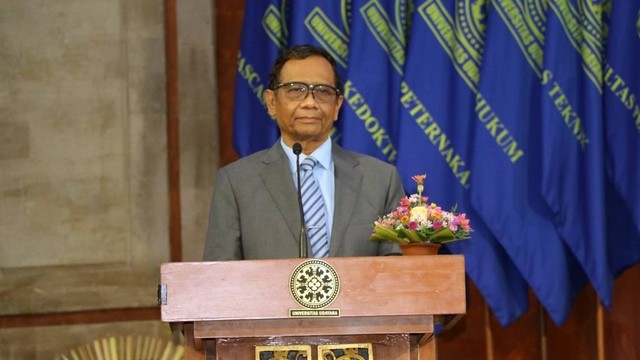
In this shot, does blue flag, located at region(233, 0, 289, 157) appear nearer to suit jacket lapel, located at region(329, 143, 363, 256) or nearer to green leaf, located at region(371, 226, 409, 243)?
suit jacket lapel, located at region(329, 143, 363, 256)

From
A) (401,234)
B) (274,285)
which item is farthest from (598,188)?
(274,285)

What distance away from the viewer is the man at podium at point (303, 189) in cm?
329

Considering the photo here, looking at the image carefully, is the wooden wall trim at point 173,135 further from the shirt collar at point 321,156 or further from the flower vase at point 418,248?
the flower vase at point 418,248

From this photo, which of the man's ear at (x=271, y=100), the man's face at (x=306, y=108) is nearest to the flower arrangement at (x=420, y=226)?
the man's face at (x=306, y=108)

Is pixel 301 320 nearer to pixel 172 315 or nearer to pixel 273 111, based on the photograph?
pixel 172 315

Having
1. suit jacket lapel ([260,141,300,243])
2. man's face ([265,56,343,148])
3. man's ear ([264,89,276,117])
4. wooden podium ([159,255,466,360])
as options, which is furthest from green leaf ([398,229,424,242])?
man's ear ([264,89,276,117])

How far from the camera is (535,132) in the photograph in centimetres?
498

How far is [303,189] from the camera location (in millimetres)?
3359

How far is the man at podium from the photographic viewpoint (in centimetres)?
329

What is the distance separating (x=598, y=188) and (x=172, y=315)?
2510 millimetres

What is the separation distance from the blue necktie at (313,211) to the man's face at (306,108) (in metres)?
0.09

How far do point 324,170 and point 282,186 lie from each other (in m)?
0.13

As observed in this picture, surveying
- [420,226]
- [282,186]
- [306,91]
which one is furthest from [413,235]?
[306,91]

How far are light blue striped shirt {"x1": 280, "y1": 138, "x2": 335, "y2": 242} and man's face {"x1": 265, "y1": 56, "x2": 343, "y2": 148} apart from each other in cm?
4
